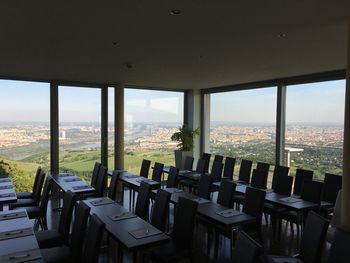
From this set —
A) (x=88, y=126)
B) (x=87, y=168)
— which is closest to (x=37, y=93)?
(x=88, y=126)

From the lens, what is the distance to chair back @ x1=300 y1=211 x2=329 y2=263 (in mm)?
2885

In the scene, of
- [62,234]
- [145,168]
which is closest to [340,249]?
[62,234]

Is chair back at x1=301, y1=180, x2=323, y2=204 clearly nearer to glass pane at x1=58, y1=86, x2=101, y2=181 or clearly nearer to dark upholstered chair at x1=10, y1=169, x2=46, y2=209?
dark upholstered chair at x1=10, y1=169, x2=46, y2=209

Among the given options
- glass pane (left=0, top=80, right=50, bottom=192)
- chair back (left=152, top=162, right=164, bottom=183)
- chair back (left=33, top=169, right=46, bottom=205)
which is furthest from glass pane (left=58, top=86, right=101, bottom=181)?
chair back (left=152, top=162, right=164, bottom=183)

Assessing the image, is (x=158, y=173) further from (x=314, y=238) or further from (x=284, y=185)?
(x=314, y=238)

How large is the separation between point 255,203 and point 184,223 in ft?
3.99

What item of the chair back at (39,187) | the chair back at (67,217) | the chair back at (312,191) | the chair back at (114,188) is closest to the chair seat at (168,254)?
the chair back at (67,217)

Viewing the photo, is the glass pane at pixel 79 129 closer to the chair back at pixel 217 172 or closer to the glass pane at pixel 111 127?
the glass pane at pixel 111 127

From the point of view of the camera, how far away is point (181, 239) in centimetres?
362

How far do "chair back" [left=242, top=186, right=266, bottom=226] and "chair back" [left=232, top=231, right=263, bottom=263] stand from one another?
1.70m

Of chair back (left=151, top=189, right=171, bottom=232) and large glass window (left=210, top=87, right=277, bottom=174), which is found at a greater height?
large glass window (left=210, top=87, right=277, bottom=174)

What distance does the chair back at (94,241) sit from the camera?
2.78m

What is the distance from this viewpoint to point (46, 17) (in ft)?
11.2

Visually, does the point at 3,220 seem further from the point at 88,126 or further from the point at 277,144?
the point at 277,144
